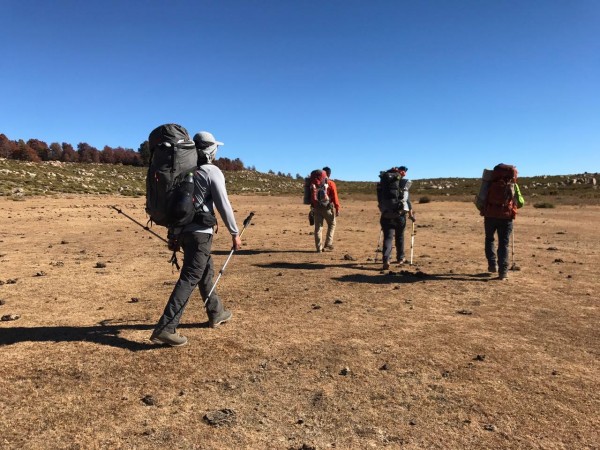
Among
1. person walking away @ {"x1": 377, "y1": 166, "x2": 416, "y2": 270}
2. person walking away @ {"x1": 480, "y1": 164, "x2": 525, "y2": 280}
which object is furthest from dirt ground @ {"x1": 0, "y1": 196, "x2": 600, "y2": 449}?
person walking away @ {"x1": 377, "y1": 166, "x2": 416, "y2": 270}

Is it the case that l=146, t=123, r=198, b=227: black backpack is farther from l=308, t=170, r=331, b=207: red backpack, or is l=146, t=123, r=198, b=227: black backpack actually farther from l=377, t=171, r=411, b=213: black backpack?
l=308, t=170, r=331, b=207: red backpack

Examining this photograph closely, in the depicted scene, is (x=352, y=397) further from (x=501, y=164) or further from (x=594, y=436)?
(x=501, y=164)

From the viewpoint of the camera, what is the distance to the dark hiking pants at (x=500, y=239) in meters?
9.74

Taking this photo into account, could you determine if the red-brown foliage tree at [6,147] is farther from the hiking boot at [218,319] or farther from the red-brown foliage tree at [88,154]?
the hiking boot at [218,319]

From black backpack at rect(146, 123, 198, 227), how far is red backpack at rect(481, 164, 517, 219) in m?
7.48

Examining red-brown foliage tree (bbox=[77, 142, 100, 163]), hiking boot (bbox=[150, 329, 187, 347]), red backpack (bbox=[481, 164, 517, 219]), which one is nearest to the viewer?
hiking boot (bbox=[150, 329, 187, 347])

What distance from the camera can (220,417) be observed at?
12.9ft

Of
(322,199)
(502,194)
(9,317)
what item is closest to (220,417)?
(9,317)

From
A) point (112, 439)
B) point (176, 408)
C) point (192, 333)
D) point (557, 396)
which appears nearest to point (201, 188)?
point (192, 333)

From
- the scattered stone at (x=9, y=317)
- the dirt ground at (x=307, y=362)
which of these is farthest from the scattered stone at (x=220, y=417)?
the scattered stone at (x=9, y=317)

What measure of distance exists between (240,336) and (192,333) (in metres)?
0.69

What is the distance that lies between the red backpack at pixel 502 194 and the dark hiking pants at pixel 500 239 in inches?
7.1

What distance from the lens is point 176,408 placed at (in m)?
4.08

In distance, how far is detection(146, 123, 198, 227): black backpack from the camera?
5227mm
